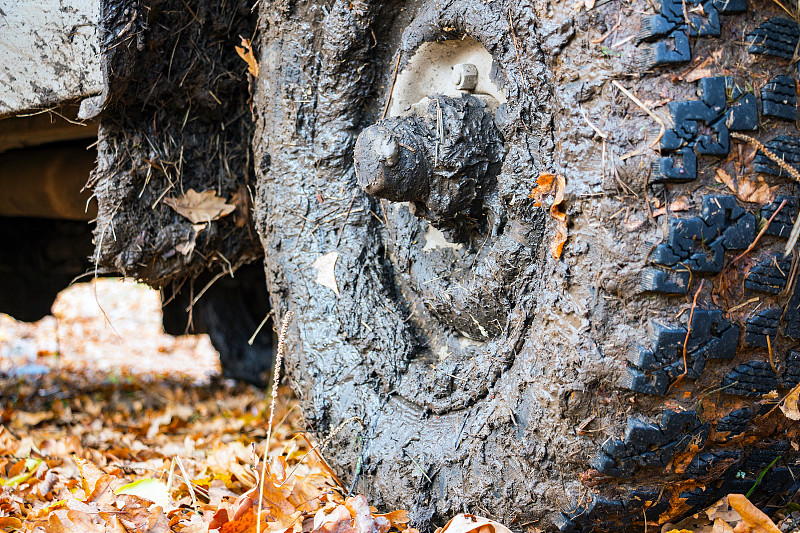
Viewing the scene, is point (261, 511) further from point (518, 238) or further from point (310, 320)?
point (518, 238)

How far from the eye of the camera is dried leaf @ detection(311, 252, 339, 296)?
1.50 m

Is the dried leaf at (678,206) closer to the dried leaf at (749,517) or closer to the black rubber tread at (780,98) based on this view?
the black rubber tread at (780,98)

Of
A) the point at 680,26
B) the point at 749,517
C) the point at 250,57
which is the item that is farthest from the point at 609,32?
the point at 250,57

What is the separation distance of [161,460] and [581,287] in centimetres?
145

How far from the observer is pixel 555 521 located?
1.06 metres

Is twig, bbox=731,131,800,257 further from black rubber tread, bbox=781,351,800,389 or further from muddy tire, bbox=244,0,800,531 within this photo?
black rubber tread, bbox=781,351,800,389

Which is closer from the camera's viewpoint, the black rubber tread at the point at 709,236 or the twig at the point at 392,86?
the black rubber tread at the point at 709,236

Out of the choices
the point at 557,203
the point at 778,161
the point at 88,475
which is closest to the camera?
the point at 778,161

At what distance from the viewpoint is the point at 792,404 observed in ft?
3.16

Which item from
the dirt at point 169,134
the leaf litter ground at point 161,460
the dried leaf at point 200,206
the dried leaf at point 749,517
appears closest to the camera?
the dried leaf at point 749,517

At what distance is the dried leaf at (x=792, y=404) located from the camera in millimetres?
964

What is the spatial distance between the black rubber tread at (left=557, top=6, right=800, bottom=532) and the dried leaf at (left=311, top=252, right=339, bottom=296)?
733 mm

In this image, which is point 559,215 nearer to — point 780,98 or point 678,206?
point 678,206

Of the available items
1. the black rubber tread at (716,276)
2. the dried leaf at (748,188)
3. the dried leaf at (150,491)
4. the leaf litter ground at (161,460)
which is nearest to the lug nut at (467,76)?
the black rubber tread at (716,276)
